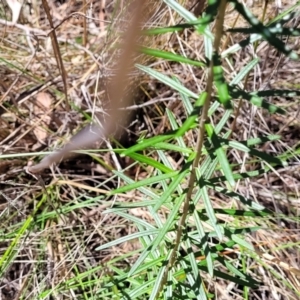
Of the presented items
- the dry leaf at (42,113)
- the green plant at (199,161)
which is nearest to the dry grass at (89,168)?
→ the dry leaf at (42,113)

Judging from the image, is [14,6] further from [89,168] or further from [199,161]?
[199,161]

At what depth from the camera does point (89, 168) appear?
199 cm

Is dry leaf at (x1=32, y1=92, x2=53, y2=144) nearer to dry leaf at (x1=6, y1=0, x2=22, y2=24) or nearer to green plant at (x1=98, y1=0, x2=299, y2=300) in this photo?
dry leaf at (x1=6, y1=0, x2=22, y2=24)

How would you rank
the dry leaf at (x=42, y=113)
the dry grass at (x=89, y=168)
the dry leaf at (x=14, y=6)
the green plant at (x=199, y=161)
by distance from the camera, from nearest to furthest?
1. the green plant at (x=199, y=161)
2. the dry grass at (x=89, y=168)
3. the dry leaf at (x=42, y=113)
4. the dry leaf at (x=14, y=6)

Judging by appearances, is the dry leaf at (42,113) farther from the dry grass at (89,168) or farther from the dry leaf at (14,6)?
the dry leaf at (14,6)

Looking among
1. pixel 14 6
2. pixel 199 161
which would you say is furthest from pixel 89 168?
pixel 199 161

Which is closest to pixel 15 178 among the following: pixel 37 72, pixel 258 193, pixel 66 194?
pixel 66 194

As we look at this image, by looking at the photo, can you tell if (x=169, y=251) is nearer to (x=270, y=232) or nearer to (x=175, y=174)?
(x=175, y=174)

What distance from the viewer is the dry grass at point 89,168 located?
1702 mm

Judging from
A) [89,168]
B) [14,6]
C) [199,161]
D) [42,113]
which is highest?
[14,6]

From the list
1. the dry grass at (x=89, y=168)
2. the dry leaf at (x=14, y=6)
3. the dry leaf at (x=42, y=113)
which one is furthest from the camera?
the dry leaf at (x=14, y=6)

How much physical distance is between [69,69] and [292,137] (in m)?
0.91

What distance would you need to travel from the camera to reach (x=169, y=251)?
121 cm

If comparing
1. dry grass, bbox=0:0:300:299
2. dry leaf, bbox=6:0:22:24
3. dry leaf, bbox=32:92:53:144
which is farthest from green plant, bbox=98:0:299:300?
dry leaf, bbox=6:0:22:24
